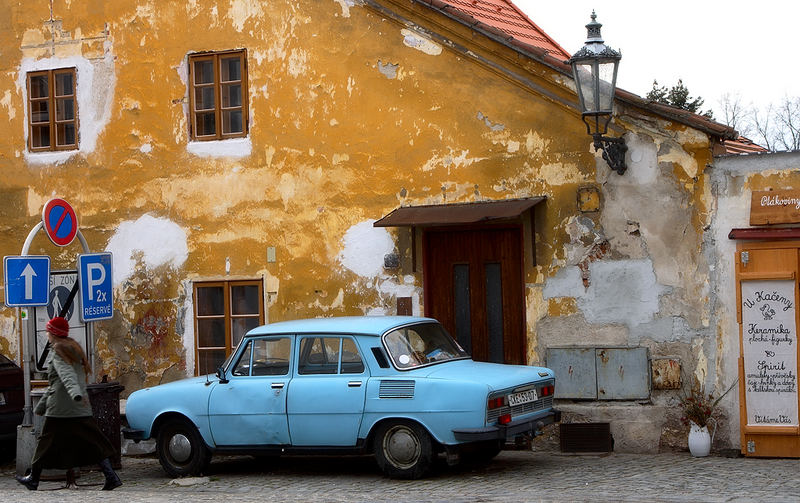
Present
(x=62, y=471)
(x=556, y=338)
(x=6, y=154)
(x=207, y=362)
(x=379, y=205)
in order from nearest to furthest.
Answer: (x=62, y=471)
(x=556, y=338)
(x=379, y=205)
(x=207, y=362)
(x=6, y=154)

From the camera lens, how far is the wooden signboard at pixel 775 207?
451 inches

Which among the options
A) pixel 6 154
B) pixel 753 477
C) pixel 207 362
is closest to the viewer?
pixel 753 477

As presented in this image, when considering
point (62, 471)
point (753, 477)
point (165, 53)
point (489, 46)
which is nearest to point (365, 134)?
point (489, 46)

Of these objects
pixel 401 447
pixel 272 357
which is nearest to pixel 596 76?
pixel 401 447

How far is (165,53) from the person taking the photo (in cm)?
1462

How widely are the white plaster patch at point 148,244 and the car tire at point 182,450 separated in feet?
10.8

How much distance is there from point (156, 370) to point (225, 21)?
14.8ft

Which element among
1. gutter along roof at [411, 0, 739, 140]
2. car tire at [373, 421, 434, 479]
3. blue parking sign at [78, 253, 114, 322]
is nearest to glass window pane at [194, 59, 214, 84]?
blue parking sign at [78, 253, 114, 322]

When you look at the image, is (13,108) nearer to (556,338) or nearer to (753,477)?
(556,338)

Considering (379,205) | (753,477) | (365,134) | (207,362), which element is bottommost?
(753,477)

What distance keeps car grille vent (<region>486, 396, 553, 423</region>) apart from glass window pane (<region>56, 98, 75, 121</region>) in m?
7.77

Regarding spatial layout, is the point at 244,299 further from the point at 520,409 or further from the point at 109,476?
the point at 520,409

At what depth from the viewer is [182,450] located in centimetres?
1166

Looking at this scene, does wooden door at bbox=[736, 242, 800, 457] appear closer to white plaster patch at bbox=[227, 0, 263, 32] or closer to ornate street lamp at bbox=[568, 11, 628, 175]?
ornate street lamp at bbox=[568, 11, 628, 175]
